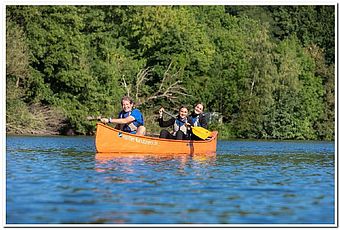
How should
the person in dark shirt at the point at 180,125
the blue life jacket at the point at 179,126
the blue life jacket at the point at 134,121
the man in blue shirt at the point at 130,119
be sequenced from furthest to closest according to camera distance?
1. the blue life jacket at the point at 179,126
2. the person in dark shirt at the point at 180,125
3. the blue life jacket at the point at 134,121
4. the man in blue shirt at the point at 130,119

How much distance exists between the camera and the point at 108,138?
64.2ft

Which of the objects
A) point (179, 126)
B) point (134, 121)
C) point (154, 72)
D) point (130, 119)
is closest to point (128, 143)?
point (130, 119)

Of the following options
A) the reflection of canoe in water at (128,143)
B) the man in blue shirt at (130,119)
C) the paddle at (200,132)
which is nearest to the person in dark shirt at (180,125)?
the paddle at (200,132)

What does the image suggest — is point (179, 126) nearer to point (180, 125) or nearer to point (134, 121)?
point (180, 125)

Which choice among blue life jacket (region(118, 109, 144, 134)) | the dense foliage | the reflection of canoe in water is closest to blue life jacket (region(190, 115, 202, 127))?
the reflection of canoe in water

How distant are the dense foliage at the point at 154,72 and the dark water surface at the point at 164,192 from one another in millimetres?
20615

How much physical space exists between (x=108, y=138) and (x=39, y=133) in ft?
58.5

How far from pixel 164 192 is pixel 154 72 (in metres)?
33.4

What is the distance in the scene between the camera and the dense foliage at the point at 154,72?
131ft

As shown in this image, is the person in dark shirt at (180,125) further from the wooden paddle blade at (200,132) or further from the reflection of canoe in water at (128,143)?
the reflection of canoe in water at (128,143)

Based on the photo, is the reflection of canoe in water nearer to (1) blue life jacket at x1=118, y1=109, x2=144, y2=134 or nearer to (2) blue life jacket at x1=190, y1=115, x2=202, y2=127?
(1) blue life jacket at x1=118, y1=109, x2=144, y2=134

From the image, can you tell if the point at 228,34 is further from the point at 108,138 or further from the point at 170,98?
the point at 108,138

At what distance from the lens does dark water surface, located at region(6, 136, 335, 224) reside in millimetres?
9875

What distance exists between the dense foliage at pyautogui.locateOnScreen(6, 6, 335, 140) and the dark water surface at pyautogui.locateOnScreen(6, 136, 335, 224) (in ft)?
67.6
